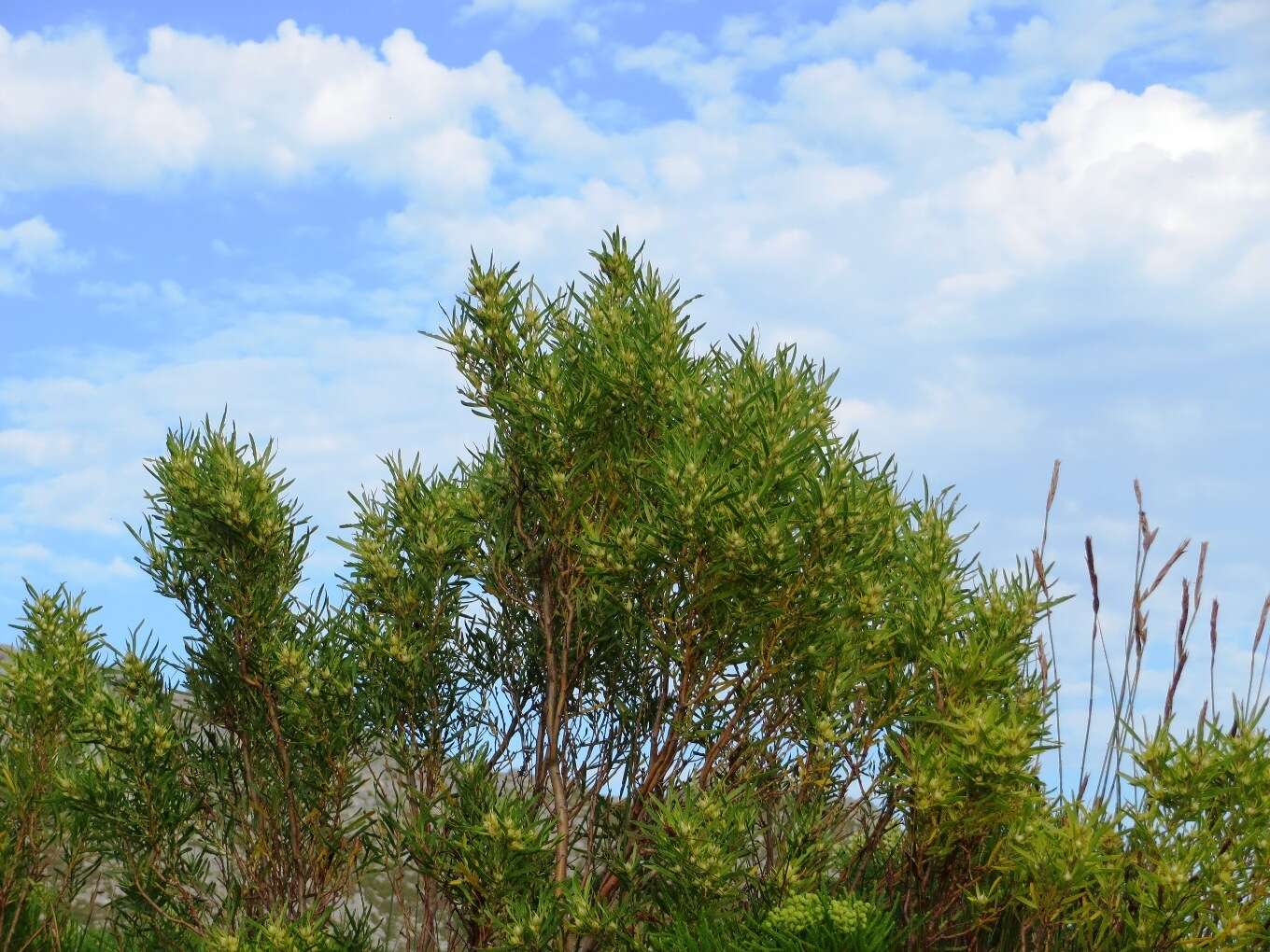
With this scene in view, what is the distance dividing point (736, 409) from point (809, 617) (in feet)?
3.12

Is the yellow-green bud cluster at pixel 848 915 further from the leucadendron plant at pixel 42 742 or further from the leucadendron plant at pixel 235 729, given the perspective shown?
the leucadendron plant at pixel 42 742

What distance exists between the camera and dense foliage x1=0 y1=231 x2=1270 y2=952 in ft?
17.1

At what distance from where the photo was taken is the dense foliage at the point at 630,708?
5.21 m

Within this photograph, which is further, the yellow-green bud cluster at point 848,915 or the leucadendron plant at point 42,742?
the leucadendron plant at point 42,742

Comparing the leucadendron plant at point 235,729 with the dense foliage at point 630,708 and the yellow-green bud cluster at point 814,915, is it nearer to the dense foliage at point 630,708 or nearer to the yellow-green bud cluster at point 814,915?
the dense foliage at point 630,708

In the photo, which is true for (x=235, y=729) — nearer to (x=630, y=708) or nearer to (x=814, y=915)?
(x=630, y=708)

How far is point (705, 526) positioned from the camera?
5.00 m

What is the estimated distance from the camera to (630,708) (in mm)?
5961

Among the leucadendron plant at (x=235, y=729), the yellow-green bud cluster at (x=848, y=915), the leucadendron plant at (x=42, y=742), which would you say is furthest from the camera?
the leucadendron plant at (x=42, y=742)

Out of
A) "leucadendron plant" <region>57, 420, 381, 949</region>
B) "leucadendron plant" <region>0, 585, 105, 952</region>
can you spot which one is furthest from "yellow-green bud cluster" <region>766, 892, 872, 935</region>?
"leucadendron plant" <region>0, 585, 105, 952</region>

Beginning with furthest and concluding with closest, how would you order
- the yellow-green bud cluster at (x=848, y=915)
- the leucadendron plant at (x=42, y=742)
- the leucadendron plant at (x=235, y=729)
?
the leucadendron plant at (x=42, y=742), the leucadendron plant at (x=235, y=729), the yellow-green bud cluster at (x=848, y=915)

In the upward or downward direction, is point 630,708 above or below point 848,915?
above

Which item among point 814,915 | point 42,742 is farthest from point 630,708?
point 42,742

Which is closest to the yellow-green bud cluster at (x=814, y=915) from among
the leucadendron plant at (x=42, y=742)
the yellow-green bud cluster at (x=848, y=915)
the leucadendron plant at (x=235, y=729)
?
the yellow-green bud cluster at (x=848, y=915)
